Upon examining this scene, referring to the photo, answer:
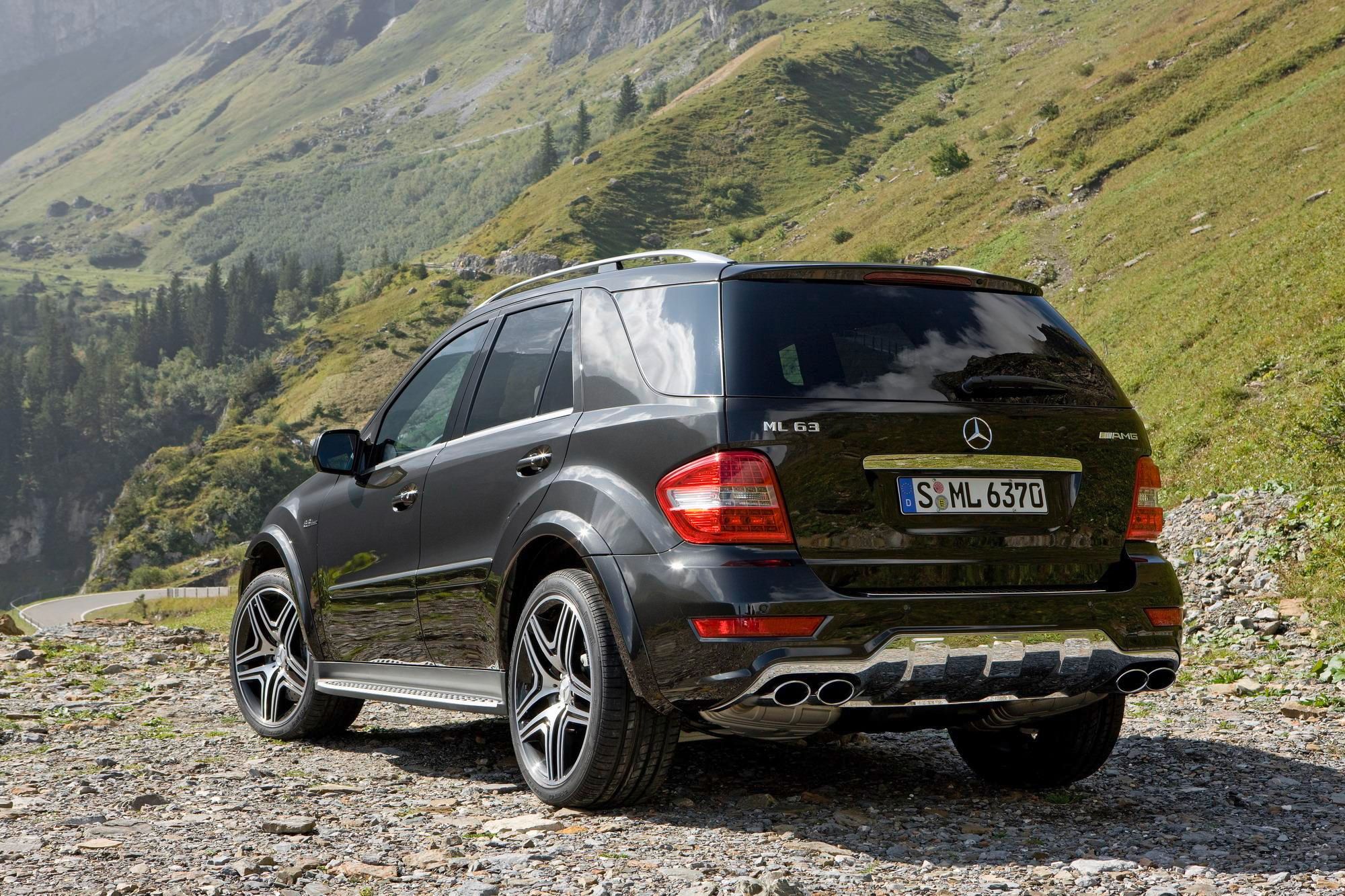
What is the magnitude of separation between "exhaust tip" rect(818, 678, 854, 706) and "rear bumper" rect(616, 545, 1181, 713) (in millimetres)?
19

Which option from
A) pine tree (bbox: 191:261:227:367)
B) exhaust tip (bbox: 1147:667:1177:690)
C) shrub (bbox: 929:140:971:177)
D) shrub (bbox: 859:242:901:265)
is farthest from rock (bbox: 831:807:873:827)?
pine tree (bbox: 191:261:227:367)

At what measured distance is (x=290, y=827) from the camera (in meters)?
4.20

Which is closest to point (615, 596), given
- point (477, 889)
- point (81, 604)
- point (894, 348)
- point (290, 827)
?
point (477, 889)

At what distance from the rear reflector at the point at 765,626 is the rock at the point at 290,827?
5.30 feet

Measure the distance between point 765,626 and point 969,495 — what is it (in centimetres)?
84

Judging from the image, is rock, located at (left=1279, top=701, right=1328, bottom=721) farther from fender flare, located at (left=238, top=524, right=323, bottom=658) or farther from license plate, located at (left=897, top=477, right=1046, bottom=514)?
fender flare, located at (left=238, top=524, right=323, bottom=658)

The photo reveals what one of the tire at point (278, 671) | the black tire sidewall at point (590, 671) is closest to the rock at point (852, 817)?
the black tire sidewall at point (590, 671)

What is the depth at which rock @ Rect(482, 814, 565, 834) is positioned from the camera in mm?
4205

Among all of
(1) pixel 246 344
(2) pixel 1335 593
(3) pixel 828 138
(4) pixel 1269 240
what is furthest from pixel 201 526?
(2) pixel 1335 593

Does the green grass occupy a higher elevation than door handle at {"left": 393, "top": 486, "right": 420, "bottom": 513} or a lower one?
lower

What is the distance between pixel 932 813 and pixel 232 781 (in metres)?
2.90

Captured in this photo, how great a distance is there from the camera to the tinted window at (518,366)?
16.2 ft

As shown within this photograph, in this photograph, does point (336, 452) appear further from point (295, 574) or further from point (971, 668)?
point (971, 668)

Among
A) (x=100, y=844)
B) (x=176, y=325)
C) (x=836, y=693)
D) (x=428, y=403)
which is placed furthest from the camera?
(x=176, y=325)
